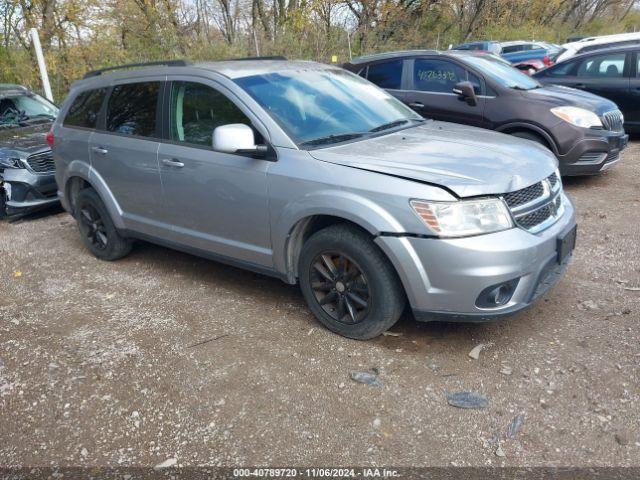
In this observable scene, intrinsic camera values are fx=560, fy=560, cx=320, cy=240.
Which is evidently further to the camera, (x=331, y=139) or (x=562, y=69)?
(x=562, y=69)

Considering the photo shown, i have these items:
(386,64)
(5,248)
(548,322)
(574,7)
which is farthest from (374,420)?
(574,7)

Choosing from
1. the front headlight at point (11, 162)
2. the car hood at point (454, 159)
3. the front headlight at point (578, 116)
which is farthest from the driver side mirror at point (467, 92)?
the front headlight at point (11, 162)

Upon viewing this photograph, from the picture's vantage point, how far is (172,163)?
429 cm

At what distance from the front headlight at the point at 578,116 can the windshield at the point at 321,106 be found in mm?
2881

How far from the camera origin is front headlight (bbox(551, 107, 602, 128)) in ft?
21.7

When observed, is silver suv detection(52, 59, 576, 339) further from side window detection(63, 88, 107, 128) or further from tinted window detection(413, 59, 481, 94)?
tinted window detection(413, 59, 481, 94)

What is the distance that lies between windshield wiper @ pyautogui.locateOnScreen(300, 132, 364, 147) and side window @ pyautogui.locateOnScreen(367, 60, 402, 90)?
4150 millimetres

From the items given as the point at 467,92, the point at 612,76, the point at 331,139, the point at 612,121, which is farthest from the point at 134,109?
the point at 612,76

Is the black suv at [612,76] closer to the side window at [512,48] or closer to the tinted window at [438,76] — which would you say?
the tinted window at [438,76]

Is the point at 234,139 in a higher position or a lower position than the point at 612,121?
higher

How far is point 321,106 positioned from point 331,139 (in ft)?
1.33

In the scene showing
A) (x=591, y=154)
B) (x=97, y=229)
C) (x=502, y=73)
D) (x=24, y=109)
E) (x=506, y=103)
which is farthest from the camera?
(x=24, y=109)

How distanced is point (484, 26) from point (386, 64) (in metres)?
22.5

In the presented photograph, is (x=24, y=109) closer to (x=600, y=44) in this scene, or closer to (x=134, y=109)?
(x=134, y=109)
